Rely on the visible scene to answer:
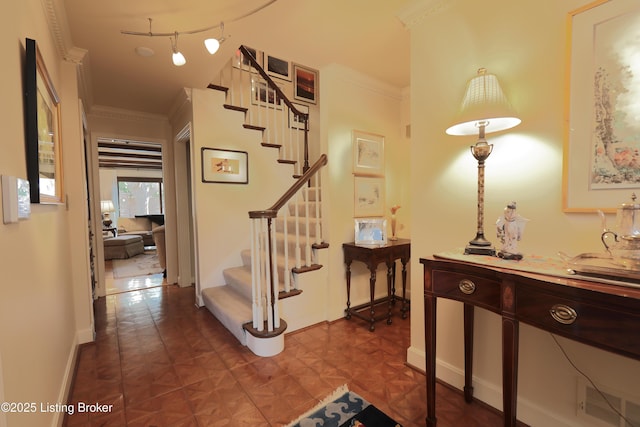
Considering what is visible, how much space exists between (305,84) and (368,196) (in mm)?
2401

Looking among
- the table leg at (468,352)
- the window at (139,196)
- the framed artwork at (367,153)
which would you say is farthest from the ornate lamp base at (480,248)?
the window at (139,196)

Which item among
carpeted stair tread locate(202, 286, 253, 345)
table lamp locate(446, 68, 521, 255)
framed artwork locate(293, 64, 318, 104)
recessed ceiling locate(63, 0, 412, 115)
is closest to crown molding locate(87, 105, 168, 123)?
recessed ceiling locate(63, 0, 412, 115)

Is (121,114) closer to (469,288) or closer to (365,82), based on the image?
(365,82)

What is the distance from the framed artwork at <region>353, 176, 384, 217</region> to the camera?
9.95ft

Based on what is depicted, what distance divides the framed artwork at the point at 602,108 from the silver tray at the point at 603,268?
29 centimetres

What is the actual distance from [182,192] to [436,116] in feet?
11.6

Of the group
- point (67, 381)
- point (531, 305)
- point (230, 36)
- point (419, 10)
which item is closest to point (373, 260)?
point (531, 305)

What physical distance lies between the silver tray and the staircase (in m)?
1.85

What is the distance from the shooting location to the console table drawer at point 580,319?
868mm

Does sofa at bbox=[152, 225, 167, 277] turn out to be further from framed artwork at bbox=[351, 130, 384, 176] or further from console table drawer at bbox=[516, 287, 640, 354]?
console table drawer at bbox=[516, 287, 640, 354]

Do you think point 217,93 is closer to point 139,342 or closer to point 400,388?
point 139,342

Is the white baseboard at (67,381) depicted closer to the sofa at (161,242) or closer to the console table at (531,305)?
the console table at (531,305)

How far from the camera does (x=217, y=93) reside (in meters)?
3.38

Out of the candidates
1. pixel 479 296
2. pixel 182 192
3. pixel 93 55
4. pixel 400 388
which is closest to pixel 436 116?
pixel 479 296
